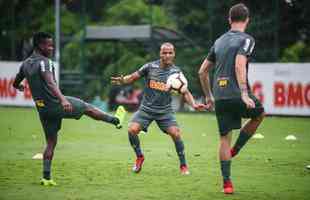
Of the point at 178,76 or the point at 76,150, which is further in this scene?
the point at 76,150

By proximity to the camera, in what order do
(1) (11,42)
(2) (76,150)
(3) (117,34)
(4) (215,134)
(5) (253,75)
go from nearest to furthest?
(2) (76,150) → (4) (215,134) → (5) (253,75) → (3) (117,34) → (1) (11,42)

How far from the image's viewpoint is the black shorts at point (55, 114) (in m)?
10.9

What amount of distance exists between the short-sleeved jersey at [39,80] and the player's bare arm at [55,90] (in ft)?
0.23

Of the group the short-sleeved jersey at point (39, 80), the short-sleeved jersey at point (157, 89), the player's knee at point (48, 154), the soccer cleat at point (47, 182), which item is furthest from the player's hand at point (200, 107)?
the soccer cleat at point (47, 182)

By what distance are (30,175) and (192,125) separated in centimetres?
1202

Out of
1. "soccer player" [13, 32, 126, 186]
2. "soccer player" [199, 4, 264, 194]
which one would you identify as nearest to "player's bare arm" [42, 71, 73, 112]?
"soccer player" [13, 32, 126, 186]

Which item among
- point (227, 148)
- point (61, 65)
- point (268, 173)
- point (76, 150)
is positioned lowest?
point (61, 65)

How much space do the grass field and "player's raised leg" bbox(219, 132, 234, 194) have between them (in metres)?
0.15

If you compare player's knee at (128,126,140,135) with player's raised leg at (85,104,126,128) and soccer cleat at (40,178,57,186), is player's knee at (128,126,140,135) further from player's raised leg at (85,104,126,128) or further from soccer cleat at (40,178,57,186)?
soccer cleat at (40,178,57,186)

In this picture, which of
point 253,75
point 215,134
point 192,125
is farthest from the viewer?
point 253,75

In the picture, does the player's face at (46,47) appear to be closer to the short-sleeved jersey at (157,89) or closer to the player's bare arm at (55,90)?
the player's bare arm at (55,90)

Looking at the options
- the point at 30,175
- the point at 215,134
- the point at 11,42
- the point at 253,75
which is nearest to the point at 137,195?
the point at 30,175

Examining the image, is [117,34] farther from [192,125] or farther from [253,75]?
[192,125]

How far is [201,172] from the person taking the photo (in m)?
12.5
